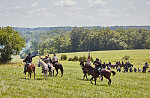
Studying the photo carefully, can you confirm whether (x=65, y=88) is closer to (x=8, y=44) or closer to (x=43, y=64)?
(x=43, y=64)

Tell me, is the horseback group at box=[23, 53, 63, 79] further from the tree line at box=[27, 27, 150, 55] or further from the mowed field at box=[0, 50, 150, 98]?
the tree line at box=[27, 27, 150, 55]

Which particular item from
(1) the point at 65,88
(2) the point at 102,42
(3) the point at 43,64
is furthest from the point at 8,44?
(2) the point at 102,42

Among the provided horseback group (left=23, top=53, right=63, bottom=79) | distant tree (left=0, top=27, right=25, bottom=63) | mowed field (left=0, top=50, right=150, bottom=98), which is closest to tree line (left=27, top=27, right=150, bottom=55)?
distant tree (left=0, top=27, right=25, bottom=63)

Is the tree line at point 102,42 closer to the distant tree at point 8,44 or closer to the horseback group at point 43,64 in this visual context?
the distant tree at point 8,44

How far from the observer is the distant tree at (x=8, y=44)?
5831cm

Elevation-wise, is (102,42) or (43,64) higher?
(102,42)

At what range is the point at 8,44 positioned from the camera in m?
58.7

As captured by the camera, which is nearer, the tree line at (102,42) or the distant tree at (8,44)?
the distant tree at (8,44)

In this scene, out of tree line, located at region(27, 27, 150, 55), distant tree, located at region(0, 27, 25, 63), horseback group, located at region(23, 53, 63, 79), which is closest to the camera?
horseback group, located at region(23, 53, 63, 79)

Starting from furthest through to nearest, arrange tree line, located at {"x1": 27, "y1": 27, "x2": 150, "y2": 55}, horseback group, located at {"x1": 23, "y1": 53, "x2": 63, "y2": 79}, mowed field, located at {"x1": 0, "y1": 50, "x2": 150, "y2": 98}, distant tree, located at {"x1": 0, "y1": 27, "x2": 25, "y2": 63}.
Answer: tree line, located at {"x1": 27, "y1": 27, "x2": 150, "y2": 55} → distant tree, located at {"x1": 0, "y1": 27, "x2": 25, "y2": 63} → horseback group, located at {"x1": 23, "y1": 53, "x2": 63, "y2": 79} → mowed field, located at {"x1": 0, "y1": 50, "x2": 150, "y2": 98}

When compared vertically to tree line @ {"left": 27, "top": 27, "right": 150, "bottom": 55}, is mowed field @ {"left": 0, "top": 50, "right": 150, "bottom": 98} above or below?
below

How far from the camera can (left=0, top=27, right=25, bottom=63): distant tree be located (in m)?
58.3

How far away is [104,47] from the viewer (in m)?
161

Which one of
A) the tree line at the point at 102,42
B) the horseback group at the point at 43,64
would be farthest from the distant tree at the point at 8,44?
the tree line at the point at 102,42
